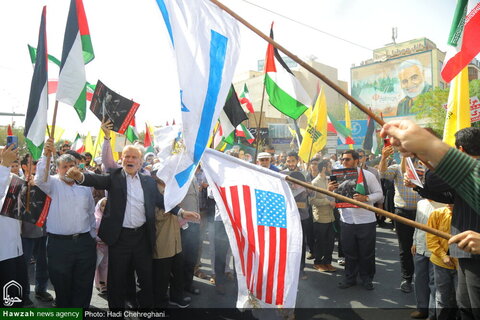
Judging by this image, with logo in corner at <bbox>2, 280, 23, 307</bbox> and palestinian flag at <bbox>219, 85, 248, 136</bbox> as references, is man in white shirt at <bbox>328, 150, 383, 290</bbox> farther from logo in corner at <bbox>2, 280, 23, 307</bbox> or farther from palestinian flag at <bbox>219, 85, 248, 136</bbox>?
logo in corner at <bbox>2, 280, 23, 307</bbox>

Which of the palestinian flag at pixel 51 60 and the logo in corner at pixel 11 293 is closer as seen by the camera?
the logo in corner at pixel 11 293

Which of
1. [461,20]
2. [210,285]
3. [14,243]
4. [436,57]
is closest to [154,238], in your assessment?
[14,243]

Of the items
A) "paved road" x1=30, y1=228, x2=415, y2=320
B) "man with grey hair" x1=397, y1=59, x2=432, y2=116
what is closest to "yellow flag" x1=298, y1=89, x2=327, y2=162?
"paved road" x1=30, y1=228, x2=415, y2=320

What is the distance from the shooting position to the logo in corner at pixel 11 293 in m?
3.65

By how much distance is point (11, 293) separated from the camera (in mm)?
3709

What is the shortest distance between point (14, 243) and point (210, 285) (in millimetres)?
2791

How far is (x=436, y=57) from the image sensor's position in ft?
186

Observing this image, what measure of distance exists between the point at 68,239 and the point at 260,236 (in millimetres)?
2306

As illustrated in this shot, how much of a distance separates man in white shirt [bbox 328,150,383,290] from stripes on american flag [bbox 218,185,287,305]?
Result: 288cm

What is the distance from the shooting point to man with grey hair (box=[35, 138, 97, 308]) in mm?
3705

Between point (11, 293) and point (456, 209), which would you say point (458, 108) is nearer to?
point (456, 209)

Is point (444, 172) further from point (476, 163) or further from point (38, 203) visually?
point (38, 203)

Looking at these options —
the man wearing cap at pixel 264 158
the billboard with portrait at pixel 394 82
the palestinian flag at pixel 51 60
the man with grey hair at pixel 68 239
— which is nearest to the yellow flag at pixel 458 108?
the man wearing cap at pixel 264 158
